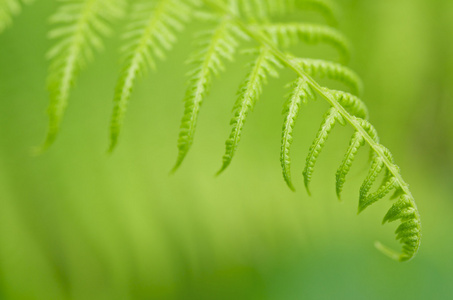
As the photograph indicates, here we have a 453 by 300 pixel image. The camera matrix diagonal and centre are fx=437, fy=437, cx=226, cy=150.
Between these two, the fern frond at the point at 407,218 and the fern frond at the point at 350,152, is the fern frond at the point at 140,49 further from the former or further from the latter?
the fern frond at the point at 407,218

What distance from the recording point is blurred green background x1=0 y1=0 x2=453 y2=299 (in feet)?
4.48

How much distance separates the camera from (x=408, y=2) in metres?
1.78

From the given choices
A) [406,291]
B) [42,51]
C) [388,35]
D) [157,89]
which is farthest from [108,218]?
[388,35]

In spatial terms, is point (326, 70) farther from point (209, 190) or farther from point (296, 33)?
point (209, 190)

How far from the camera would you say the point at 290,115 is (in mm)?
694

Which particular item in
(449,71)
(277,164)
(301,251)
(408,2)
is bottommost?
(301,251)

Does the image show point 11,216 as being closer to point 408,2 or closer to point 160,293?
point 160,293

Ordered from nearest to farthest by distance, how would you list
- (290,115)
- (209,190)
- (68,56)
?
(290,115) → (68,56) → (209,190)

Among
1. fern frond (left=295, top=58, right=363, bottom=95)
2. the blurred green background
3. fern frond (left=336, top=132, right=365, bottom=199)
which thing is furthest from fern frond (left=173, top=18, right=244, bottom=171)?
the blurred green background

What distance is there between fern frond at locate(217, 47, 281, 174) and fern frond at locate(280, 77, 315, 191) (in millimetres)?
53

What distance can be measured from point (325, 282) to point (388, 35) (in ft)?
3.35

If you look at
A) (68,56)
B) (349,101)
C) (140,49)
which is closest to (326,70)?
(349,101)

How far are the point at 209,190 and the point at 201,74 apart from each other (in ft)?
2.72

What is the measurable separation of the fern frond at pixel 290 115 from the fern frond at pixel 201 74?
14 centimetres
